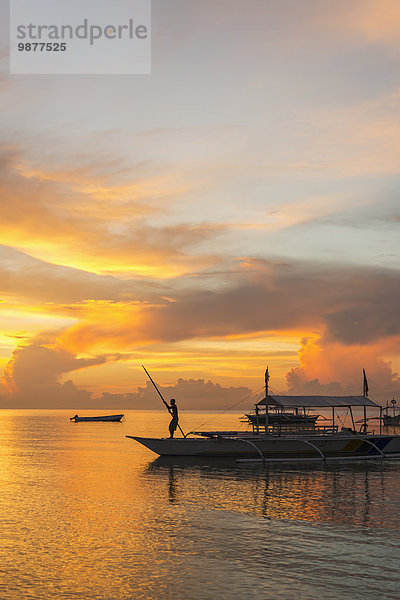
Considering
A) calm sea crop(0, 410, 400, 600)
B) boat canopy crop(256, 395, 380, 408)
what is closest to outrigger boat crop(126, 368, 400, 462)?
boat canopy crop(256, 395, 380, 408)

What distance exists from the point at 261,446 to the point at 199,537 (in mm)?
28512

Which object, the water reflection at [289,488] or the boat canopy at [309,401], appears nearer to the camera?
the water reflection at [289,488]

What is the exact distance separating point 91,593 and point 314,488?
22427 mm

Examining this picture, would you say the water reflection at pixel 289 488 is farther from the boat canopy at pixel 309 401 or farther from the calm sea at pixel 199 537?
the boat canopy at pixel 309 401

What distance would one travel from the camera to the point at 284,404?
54.0 m

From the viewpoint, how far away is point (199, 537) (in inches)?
861

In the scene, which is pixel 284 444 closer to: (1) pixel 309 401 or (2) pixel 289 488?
(1) pixel 309 401

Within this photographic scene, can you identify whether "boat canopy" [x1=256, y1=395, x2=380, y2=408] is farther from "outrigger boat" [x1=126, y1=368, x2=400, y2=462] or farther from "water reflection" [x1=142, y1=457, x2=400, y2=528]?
"water reflection" [x1=142, y1=457, x2=400, y2=528]


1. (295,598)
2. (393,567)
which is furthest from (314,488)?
(295,598)

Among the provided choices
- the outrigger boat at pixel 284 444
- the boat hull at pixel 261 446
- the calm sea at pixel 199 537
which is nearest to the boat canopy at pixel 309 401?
the outrigger boat at pixel 284 444

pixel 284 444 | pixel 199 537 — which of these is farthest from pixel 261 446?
pixel 199 537

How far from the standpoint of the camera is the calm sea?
16.4 metres

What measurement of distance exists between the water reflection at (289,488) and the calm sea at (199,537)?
10cm

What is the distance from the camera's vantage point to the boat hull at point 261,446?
49.5m
